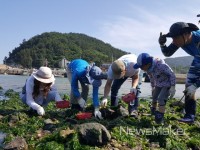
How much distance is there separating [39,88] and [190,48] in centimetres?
353

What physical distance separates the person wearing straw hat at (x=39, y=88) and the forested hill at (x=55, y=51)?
110m

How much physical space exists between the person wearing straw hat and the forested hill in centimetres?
11007

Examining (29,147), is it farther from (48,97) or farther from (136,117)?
(136,117)

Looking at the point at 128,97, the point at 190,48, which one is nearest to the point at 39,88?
the point at 128,97

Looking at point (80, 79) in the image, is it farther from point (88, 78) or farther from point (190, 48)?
point (190, 48)

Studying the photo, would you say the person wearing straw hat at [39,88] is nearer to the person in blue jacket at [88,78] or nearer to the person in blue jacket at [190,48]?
the person in blue jacket at [88,78]

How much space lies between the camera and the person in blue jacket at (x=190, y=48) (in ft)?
22.6

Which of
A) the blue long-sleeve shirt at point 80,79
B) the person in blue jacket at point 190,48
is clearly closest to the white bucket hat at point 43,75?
the blue long-sleeve shirt at point 80,79

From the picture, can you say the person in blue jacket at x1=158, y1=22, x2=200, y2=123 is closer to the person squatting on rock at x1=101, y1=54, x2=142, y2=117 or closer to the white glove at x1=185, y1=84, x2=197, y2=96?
the white glove at x1=185, y1=84, x2=197, y2=96

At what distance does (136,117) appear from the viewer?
7840 mm

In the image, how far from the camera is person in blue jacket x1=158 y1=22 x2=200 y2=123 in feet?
22.6

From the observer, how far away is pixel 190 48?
7172 mm

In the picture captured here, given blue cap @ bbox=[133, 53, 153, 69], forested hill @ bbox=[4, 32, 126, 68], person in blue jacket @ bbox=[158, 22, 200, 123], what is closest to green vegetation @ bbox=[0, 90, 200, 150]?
person in blue jacket @ bbox=[158, 22, 200, 123]

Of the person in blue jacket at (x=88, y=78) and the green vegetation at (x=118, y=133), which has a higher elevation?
the person in blue jacket at (x=88, y=78)
